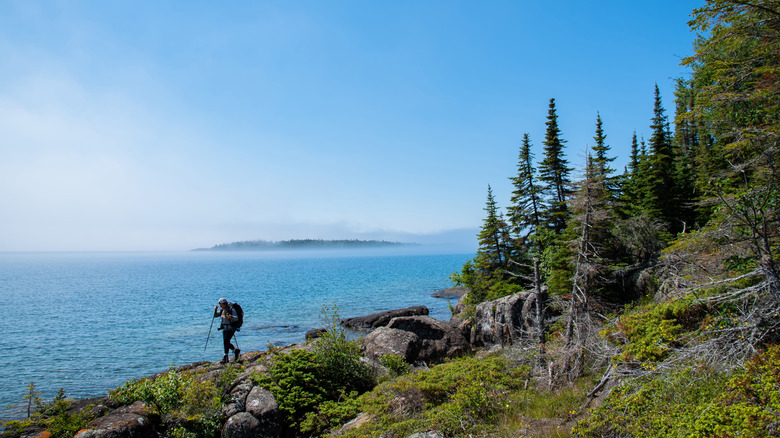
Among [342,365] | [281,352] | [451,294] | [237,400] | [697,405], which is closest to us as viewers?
[697,405]

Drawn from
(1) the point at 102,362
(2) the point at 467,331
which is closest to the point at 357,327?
(2) the point at 467,331

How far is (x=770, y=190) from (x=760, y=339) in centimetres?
301

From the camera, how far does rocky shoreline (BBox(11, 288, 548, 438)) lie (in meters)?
8.59

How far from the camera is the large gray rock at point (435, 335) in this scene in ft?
55.6

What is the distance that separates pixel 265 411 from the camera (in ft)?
31.0

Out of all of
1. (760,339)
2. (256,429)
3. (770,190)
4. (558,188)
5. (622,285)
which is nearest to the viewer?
(760,339)

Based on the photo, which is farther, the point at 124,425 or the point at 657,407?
the point at 124,425

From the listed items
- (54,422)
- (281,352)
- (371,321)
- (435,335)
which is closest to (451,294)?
(371,321)

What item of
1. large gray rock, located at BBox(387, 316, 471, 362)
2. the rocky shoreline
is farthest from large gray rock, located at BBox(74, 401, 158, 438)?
large gray rock, located at BBox(387, 316, 471, 362)

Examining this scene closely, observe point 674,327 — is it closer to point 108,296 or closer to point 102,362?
point 102,362

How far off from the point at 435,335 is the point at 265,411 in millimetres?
11494

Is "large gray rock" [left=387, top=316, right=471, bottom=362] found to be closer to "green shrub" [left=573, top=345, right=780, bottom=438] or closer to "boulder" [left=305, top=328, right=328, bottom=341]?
"boulder" [left=305, top=328, right=328, bottom=341]

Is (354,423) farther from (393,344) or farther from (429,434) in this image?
(393,344)

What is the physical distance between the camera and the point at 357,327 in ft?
104
